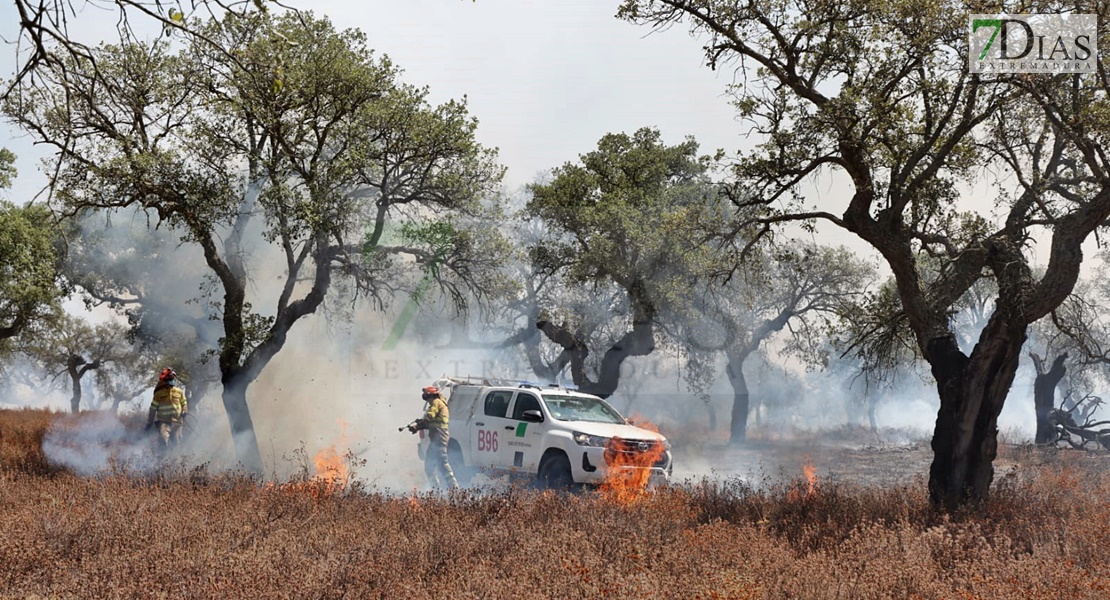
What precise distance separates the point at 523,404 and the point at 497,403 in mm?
684

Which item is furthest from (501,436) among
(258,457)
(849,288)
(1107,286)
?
(1107,286)

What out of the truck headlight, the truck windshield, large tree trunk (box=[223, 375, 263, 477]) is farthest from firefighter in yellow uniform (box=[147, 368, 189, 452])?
the truck headlight

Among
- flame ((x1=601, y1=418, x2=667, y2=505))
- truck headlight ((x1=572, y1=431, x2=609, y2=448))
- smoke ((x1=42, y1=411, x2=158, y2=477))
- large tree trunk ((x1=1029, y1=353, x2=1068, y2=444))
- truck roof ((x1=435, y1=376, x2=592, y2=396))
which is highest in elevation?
large tree trunk ((x1=1029, y1=353, x2=1068, y2=444))

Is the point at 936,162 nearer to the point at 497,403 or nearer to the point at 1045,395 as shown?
the point at 497,403

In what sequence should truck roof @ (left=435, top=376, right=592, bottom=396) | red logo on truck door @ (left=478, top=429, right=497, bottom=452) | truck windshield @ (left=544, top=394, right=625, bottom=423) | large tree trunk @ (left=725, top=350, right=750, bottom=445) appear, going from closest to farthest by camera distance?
truck windshield @ (left=544, top=394, right=625, bottom=423), red logo on truck door @ (left=478, top=429, right=497, bottom=452), truck roof @ (left=435, top=376, right=592, bottom=396), large tree trunk @ (left=725, top=350, right=750, bottom=445)

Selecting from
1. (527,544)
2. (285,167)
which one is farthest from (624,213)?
(527,544)

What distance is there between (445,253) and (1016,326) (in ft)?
42.5

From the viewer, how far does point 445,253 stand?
A: 854 inches

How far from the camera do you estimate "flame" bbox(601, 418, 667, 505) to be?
42.8 ft

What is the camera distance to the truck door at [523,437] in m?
14.0

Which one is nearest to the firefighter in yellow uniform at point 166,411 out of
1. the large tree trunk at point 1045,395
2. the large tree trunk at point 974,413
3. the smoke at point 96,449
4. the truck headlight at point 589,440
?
the smoke at point 96,449

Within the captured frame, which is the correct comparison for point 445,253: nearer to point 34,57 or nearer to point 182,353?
point 34,57

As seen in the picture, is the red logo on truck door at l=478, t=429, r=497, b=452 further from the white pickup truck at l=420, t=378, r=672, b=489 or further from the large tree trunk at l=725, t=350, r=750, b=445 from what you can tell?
the large tree trunk at l=725, t=350, r=750, b=445

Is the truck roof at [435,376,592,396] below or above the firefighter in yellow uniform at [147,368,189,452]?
above
